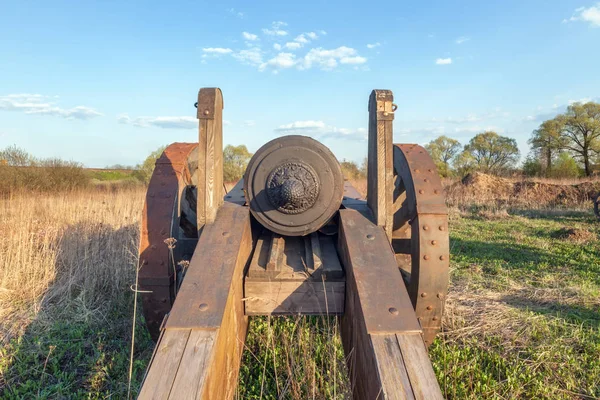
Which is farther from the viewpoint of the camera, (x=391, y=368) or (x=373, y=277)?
(x=373, y=277)

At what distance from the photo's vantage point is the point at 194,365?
60.3 inches

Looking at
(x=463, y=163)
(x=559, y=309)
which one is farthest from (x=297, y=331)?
(x=463, y=163)

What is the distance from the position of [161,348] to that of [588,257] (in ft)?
23.2

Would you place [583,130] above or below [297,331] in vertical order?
above

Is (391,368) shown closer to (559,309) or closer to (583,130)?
(559,309)

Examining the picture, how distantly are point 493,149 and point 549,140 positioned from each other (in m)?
4.23

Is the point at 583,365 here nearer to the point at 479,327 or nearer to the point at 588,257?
the point at 479,327

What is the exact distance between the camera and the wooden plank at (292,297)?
2.42 meters

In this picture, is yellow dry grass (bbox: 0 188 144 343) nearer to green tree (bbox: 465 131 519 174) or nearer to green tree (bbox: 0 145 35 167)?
green tree (bbox: 0 145 35 167)

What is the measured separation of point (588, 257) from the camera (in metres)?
6.24

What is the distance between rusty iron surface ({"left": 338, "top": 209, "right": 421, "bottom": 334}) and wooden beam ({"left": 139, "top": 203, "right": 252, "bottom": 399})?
658mm

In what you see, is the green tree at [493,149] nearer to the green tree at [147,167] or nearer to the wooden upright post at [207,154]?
the green tree at [147,167]

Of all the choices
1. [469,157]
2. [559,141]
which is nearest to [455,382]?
[469,157]

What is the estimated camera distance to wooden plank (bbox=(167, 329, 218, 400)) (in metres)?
1.44
